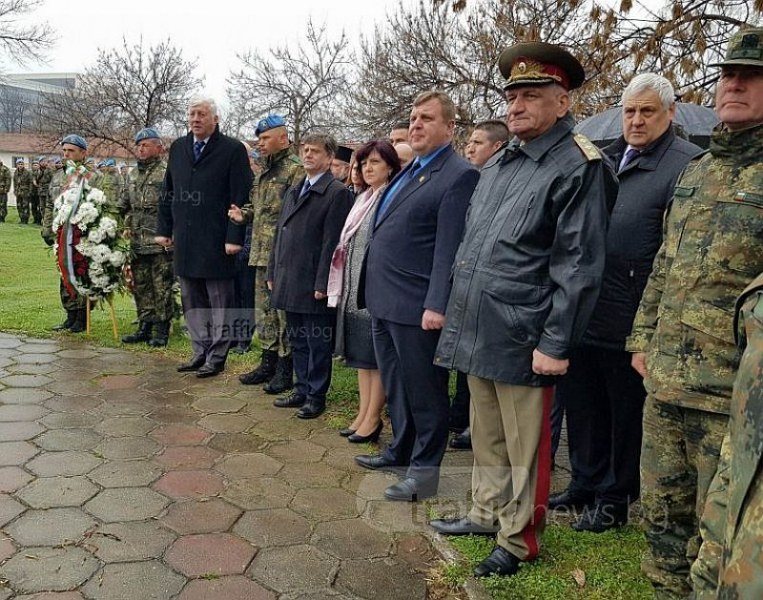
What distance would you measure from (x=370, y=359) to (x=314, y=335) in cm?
64

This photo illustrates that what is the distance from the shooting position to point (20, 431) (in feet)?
13.5

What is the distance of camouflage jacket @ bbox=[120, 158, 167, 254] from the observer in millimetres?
6199

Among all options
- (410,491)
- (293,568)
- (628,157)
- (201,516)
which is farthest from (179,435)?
(628,157)

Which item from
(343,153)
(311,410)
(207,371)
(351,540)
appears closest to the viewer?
(351,540)

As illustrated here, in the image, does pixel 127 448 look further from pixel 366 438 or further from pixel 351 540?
pixel 351 540

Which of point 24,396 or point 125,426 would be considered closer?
point 125,426

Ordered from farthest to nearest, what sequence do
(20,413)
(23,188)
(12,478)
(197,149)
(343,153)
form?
1. (23,188)
2. (343,153)
3. (197,149)
4. (20,413)
5. (12,478)

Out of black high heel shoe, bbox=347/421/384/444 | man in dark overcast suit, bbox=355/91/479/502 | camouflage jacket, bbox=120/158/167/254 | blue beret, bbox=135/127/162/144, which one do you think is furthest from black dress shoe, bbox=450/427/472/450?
blue beret, bbox=135/127/162/144

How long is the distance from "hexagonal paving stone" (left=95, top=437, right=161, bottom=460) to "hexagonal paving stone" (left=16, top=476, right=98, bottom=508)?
0.35 metres

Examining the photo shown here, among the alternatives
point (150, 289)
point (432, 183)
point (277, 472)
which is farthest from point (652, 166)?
point (150, 289)

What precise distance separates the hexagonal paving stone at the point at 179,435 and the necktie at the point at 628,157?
293cm

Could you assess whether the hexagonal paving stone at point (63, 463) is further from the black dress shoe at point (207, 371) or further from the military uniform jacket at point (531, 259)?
the military uniform jacket at point (531, 259)

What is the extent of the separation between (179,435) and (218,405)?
0.64 m

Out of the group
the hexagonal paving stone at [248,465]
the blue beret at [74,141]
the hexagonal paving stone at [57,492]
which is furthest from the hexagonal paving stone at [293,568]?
the blue beret at [74,141]
